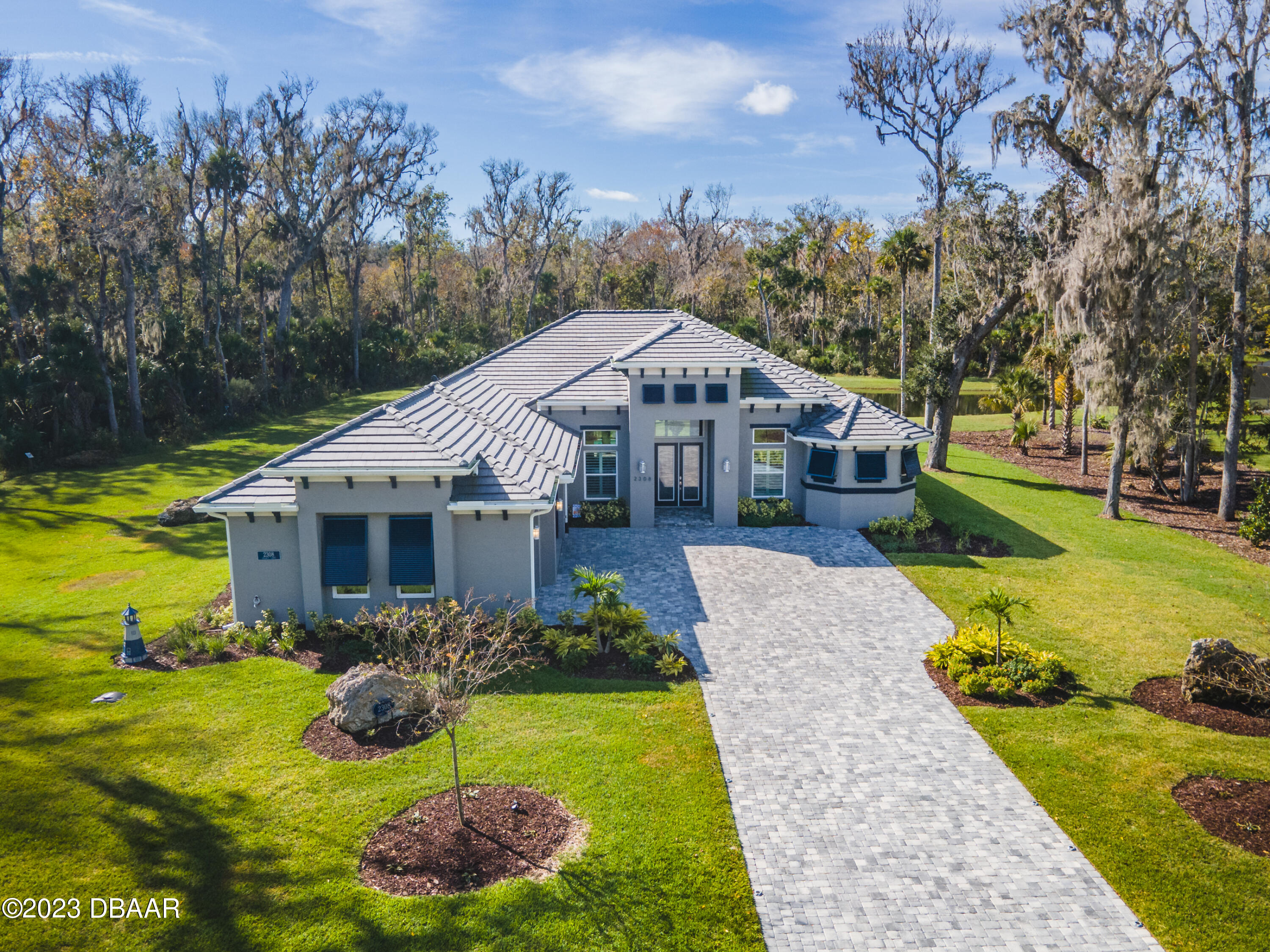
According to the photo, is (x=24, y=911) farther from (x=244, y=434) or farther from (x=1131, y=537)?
(x=244, y=434)

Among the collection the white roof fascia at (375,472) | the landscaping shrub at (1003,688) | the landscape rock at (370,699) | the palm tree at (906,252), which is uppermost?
the palm tree at (906,252)

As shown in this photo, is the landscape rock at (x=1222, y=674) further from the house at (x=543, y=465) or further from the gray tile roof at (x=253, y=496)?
the gray tile roof at (x=253, y=496)

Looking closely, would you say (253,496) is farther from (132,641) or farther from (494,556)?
(494,556)

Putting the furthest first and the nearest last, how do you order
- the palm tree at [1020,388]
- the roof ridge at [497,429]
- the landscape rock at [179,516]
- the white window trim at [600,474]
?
the palm tree at [1020,388], the white window trim at [600,474], the landscape rock at [179,516], the roof ridge at [497,429]

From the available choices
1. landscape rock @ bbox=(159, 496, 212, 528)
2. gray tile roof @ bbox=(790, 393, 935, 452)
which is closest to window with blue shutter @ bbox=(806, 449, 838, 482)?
gray tile roof @ bbox=(790, 393, 935, 452)

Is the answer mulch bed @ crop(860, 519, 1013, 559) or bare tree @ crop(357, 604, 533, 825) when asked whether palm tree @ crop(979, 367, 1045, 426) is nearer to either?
mulch bed @ crop(860, 519, 1013, 559)

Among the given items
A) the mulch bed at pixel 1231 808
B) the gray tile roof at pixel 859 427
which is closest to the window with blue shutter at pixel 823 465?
the gray tile roof at pixel 859 427
